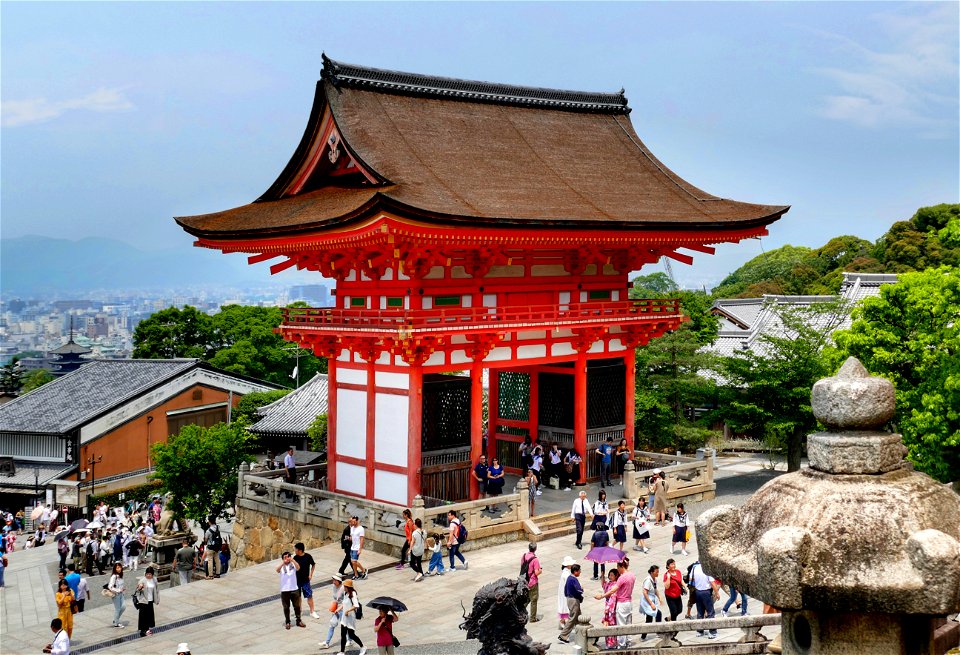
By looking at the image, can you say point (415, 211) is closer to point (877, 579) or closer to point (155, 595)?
point (155, 595)

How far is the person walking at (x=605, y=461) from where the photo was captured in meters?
27.8

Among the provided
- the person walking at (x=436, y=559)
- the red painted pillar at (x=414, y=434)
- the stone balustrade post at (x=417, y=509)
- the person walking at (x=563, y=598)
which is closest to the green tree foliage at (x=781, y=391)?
the red painted pillar at (x=414, y=434)

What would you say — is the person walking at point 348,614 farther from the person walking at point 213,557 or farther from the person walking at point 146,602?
the person walking at point 213,557

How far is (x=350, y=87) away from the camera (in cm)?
2722

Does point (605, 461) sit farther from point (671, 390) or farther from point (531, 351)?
point (671, 390)

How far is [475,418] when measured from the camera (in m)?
24.9

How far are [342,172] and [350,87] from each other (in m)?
2.92

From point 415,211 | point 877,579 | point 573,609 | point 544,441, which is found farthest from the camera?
point 544,441

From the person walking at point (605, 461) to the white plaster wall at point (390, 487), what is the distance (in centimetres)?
679

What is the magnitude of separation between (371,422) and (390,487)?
1864 mm

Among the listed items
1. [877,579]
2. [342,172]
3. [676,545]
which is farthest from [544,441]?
[877,579]

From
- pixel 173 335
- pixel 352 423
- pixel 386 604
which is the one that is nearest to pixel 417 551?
pixel 386 604

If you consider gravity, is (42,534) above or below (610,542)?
below

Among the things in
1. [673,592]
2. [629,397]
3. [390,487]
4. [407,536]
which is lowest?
[407,536]
